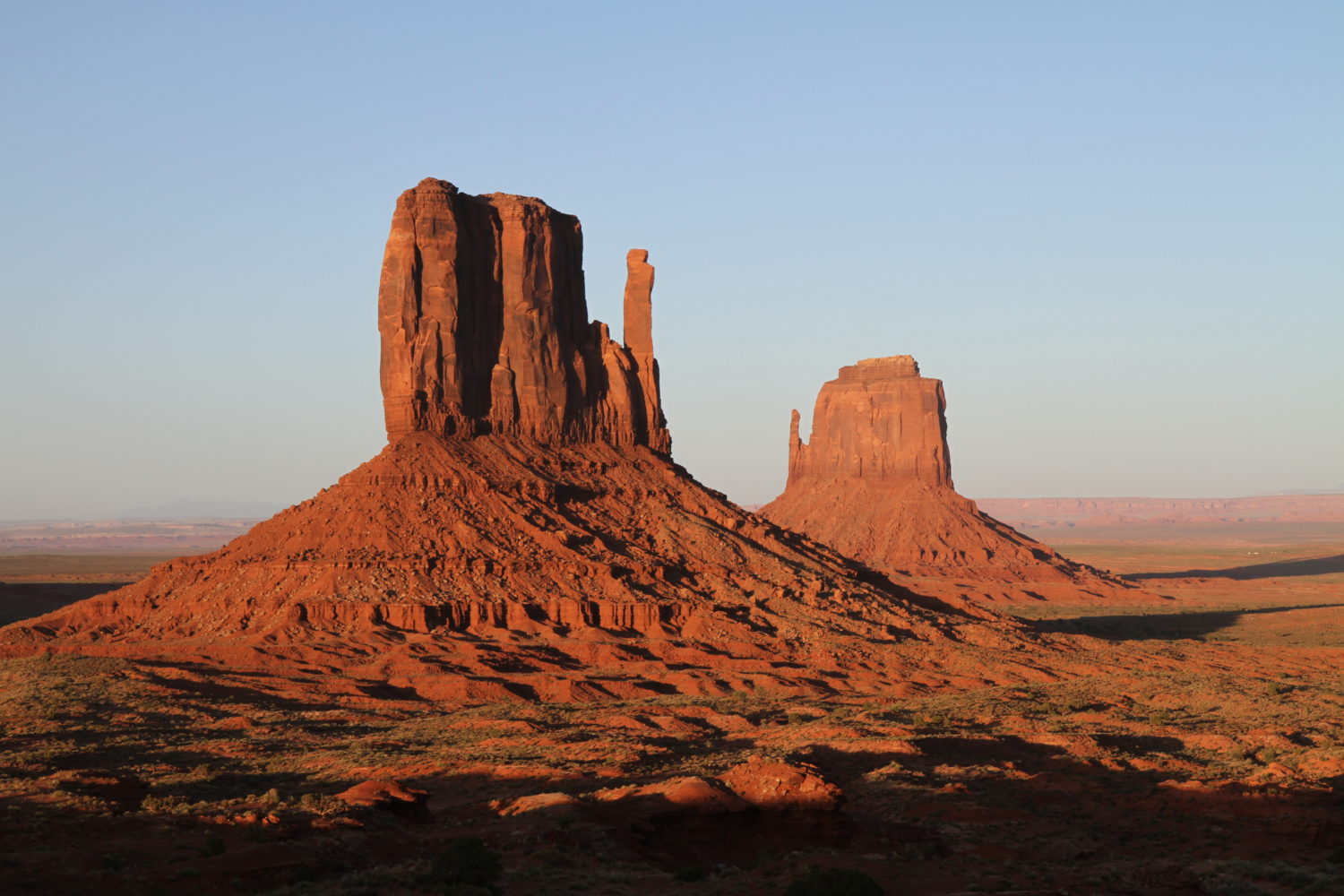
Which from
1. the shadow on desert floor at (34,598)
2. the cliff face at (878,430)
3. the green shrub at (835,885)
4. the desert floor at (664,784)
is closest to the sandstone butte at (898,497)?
the cliff face at (878,430)

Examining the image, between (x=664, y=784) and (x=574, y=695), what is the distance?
2055 cm

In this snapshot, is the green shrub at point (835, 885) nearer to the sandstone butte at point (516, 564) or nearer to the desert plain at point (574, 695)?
the desert plain at point (574, 695)

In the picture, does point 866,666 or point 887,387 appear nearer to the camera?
point 866,666

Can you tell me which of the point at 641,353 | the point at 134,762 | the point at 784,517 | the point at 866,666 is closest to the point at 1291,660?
the point at 866,666

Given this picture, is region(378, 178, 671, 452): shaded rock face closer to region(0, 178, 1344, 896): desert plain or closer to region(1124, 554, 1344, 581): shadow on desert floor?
region(0, 178, 1344, 896): desert plain

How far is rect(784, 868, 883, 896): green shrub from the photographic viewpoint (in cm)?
2297

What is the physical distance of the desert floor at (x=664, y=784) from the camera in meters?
24.7

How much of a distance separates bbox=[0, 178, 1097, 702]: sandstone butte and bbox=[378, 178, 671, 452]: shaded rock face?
0.42 feet

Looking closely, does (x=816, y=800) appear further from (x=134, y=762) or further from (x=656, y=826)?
(x=134, y=762)

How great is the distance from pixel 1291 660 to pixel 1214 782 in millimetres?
40252

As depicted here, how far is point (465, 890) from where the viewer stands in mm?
22734

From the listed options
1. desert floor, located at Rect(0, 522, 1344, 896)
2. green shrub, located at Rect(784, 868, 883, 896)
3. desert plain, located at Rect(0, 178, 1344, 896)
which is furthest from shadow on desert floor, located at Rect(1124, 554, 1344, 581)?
green shrub, located at Rect(784, 868, 883, 896)

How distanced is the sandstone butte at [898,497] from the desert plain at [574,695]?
2265cm

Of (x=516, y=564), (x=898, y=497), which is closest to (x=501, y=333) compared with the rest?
(x=516, y=564)
